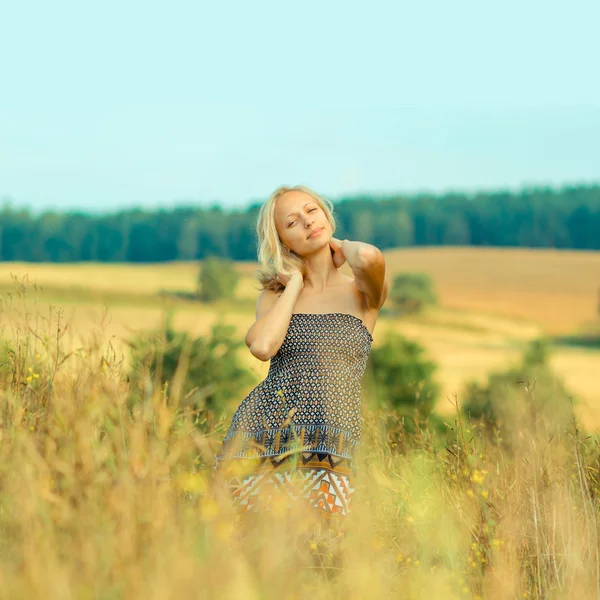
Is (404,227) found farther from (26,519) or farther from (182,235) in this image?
(26,519)

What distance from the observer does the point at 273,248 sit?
4.68m

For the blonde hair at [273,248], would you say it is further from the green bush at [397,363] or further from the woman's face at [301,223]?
the green bush at [397,363]

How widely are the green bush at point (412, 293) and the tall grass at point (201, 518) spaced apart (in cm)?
4345

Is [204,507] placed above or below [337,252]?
below

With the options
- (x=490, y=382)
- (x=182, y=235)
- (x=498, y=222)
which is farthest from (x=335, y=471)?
(x=498, y=222)

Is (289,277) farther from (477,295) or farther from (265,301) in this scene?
(477,295)

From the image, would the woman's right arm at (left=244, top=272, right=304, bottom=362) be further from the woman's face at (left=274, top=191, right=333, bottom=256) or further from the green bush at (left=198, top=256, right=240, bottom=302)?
the green bush at (left=198, top=256, right=240, bottom=302)

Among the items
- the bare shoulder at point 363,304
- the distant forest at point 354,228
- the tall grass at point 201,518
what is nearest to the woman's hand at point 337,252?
the bare shoulder at point 363,304

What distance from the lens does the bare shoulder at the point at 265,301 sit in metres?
4.73

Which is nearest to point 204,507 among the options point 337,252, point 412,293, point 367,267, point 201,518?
point 201,518

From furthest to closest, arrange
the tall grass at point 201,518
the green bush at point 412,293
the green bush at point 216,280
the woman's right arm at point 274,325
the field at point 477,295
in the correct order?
1. the green bush at point 412,293
2. the green bush at point 216,280
3. the field at point 477,295
4. the woman's right arm at point 274,325
5. the tall grass at point 201,518

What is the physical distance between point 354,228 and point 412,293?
42.6 feet

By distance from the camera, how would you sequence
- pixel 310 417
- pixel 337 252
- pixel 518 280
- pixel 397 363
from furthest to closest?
pixel 518 280
pixel 397 363
pixel 337 252
pixel 310 417

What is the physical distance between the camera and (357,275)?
4551mm
